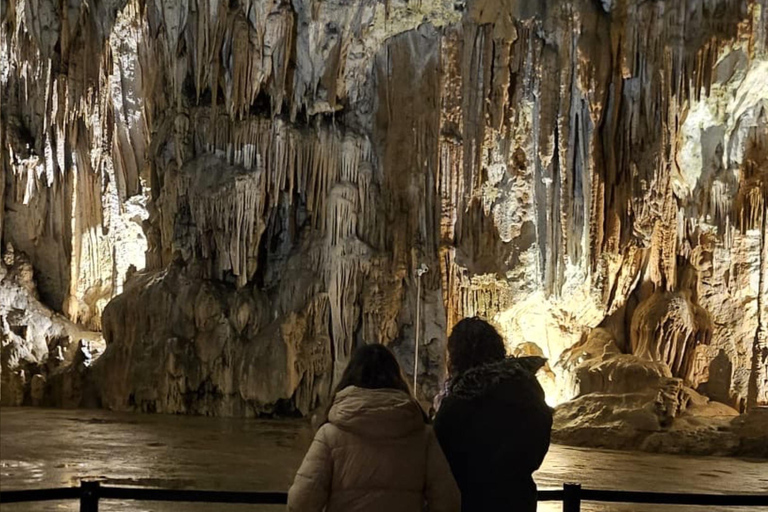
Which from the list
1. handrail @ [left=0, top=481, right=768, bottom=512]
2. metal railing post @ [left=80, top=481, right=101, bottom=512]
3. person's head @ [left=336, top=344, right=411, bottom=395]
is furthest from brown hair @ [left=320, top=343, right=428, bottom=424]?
metal railing post @ [left=80, top=481, right=101, bottom=512]

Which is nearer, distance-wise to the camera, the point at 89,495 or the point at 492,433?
the point at 492,433

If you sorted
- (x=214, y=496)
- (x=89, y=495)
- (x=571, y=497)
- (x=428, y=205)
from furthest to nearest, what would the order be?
(x=428, y=205)
(x=571, y=497)
(x=214, y=496)
(x=89, y=495)

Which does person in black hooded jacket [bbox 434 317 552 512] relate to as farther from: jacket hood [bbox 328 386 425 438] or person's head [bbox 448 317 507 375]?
jacket hood [bbox 328 386 425 438]

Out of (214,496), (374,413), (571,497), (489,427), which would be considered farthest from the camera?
(571,497)

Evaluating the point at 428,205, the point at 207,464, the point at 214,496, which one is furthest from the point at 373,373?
the point at 428,205

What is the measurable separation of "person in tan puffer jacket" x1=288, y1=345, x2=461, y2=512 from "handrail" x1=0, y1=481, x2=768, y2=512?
1.76 ft

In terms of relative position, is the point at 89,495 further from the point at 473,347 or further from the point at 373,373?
the point at 473,347

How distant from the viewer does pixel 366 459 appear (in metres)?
2.33

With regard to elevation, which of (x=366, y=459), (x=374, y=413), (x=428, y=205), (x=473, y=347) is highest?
(x=428, y=205)

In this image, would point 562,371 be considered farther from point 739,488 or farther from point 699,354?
point 739,488

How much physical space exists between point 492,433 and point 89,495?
1264 mm

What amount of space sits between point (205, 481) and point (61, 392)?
31.8ft

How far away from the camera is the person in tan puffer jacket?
2.32m

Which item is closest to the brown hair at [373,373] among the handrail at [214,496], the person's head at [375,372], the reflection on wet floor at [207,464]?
the person's head at [375,372]
